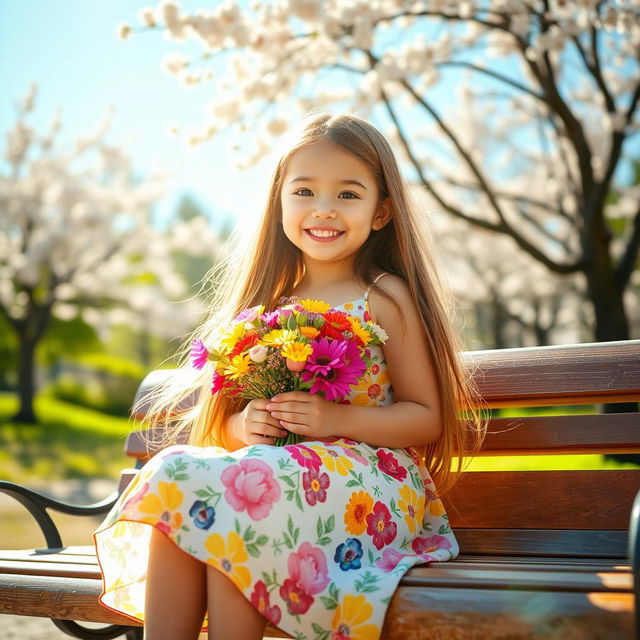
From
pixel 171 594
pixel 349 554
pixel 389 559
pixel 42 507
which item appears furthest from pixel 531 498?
pixel 42 507

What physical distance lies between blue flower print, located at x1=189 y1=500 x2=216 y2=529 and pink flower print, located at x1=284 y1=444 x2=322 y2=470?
0.25 m

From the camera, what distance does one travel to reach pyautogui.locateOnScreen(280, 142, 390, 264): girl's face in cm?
238

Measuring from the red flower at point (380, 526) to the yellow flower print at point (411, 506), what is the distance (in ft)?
0.27

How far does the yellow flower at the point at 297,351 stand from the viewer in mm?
1885

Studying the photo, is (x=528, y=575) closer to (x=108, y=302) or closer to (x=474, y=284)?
(x=108, y=302)

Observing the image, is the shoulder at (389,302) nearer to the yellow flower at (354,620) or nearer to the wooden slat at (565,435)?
the wooden slat at (565,435)

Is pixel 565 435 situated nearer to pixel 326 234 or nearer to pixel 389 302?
pixel 389 302

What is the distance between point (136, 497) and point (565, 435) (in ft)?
4.44

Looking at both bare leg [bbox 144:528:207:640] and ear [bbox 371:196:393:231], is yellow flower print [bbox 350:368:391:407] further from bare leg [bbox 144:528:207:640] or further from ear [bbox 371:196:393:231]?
bare leg [bbox 144:528:207:640]

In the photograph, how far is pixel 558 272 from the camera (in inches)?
251

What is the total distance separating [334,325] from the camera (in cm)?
199

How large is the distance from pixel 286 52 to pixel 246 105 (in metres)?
0.51

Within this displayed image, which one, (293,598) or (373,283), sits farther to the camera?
(373,283)

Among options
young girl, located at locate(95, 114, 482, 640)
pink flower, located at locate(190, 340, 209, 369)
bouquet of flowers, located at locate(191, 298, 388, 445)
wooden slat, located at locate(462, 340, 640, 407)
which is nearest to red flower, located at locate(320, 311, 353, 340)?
bouquet of flowers, located at locate(191, 298, 388, 445)
